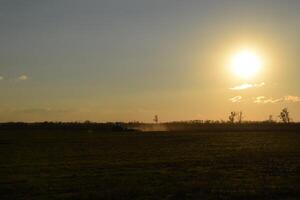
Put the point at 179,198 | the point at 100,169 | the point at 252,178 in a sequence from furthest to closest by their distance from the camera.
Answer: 1. the point at 100,169
2. the point at 252,178
3. the point at 179,198

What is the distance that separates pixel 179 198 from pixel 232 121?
168 m

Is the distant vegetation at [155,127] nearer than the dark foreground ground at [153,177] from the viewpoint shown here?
No

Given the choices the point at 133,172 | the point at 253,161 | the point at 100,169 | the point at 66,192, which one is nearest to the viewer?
the point at 66,192

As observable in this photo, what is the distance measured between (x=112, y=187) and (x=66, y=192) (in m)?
1.95

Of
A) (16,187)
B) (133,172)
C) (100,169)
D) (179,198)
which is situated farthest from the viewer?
(100,169)

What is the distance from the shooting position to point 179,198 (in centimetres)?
1808

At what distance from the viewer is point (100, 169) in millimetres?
27812

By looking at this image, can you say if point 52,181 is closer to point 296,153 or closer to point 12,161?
point 12,161

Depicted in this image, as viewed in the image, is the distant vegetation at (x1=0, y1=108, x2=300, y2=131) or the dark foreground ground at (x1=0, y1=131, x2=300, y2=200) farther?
the distant vegetation at (x1=0, y1=108, x2=300, y2=131)

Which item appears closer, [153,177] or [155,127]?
[153,177]

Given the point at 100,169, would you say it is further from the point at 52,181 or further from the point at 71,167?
the point at 52,181

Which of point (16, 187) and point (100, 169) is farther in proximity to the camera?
point (100, 169)

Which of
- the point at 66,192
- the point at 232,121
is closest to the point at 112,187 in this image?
the point at 66,192

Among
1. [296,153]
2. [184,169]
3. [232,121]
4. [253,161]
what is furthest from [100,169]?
[232,121]
